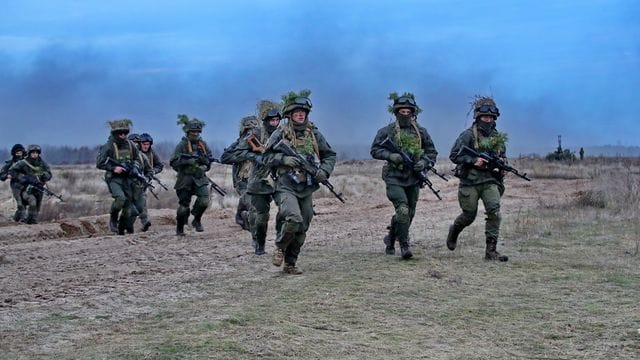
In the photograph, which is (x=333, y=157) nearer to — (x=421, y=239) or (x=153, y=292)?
(x=153, y=292)

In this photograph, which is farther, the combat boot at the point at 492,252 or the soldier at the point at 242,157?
the soldier at the point at 242,157

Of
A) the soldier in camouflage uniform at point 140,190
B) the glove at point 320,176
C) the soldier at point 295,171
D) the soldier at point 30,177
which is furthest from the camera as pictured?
the soldier at point 30,177

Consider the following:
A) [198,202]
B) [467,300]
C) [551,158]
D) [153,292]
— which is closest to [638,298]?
[467,300]

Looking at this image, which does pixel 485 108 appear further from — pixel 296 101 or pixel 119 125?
pixel 119 125

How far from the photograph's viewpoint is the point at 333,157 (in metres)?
10.6

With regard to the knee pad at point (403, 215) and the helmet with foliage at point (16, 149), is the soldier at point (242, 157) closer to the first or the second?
the knee pad at point (403, 215)

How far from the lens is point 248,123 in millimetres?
14125

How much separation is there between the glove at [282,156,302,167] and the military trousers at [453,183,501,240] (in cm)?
273

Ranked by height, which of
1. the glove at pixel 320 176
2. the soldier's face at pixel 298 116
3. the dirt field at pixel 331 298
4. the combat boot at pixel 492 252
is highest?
the soldier's face at pixel 298 116

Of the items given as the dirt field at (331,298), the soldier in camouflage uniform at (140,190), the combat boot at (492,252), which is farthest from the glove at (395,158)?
the soldier in camouflage uniform at (140,190)

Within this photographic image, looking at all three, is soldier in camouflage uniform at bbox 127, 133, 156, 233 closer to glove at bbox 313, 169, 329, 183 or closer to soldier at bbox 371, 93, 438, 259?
soldier at bbox 371, 93, 438, 259

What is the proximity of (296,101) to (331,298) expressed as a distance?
2.71 meters

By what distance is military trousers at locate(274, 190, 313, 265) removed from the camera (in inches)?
392

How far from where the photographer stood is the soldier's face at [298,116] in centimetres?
1037
